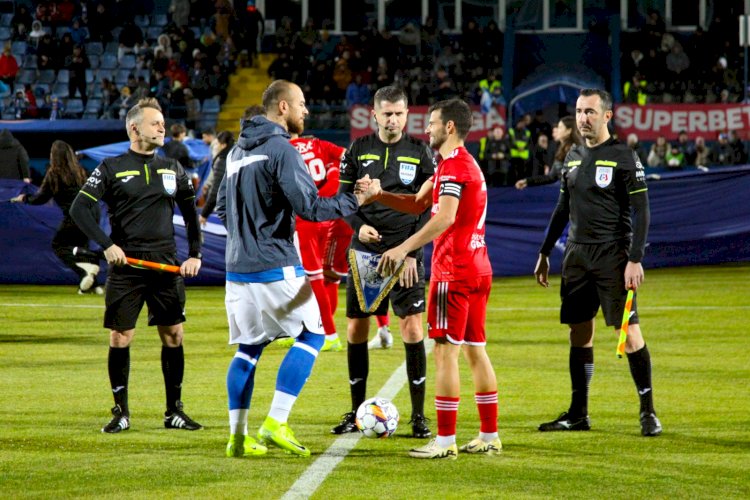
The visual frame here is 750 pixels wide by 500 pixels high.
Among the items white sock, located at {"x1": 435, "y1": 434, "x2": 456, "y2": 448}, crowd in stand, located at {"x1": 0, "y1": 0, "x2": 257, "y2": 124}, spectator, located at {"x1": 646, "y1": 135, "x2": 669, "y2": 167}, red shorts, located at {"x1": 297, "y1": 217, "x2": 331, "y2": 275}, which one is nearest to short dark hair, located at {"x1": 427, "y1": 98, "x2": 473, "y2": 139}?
white sock, located at {"x1": 435, "y1": 434, "x2": 456, "y2": 448}

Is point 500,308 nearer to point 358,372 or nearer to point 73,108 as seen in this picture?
point 358,372

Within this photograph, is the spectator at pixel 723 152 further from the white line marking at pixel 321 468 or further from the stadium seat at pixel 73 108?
the white line marking at pixel 321 468

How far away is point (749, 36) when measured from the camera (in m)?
27.3

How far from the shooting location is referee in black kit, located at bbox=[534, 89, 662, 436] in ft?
25.6

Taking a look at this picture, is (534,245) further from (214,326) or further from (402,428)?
(402,428)

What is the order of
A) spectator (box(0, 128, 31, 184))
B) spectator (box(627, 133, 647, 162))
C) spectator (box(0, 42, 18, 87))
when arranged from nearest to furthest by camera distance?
spectator (box(0, 128, 31, 184)), spectator (box(627, 133, 647, 162)), spectator (box(0, 42, 18, 87))

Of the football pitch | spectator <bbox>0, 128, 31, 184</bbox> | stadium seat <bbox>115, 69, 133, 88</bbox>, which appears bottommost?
the football pitch

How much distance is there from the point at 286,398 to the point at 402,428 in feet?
4.18

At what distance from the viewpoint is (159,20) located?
35500 mm

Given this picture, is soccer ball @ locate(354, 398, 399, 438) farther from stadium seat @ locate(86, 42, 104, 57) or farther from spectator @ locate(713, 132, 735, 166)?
stadium seat @ locate(86, 42, 104, 57)

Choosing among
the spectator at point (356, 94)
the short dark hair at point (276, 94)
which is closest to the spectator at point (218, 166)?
the short dark hair at point (276, 94)

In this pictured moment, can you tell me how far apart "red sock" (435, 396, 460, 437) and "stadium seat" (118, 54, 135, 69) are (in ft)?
91.4

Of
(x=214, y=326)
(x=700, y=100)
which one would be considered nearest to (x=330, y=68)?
(x=700, y=100)

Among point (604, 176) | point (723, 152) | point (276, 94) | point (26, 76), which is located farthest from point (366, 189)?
point (26, 76)
